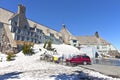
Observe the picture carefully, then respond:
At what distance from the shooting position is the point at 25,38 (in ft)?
185

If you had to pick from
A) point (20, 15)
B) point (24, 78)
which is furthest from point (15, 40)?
point (24, 78)

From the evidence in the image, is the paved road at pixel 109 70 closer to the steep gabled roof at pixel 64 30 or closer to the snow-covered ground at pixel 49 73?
the snow-covered ground at pixel 49 73

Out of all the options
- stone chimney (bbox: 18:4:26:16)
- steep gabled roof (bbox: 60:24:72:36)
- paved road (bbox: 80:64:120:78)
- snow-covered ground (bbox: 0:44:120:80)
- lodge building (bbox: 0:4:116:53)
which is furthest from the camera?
steep gabled roof (bbox: 60:24:72:36)

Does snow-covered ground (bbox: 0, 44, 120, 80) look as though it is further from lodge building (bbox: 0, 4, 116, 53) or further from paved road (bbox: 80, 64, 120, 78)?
lodge building (bbox: 0, 4, 116, 53)

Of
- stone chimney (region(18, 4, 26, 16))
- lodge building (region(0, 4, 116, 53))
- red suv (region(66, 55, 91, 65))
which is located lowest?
red suv (region(66, 55, 91, 65))

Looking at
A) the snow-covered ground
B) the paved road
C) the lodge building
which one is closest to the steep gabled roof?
the lodge building

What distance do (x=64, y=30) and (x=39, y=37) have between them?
23.7m

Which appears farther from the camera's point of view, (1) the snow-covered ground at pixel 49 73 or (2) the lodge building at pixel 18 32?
(2) the lodge building at pixel 18 32

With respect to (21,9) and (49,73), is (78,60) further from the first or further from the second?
(21,9)

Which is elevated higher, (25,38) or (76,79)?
(25,38)

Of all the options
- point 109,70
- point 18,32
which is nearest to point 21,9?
point 18,32

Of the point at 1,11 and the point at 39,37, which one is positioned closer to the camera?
the point at 1,11

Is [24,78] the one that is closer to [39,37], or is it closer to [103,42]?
[39,37]

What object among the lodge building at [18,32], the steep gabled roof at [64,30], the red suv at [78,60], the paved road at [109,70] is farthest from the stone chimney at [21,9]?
the paved road at [109,70]
